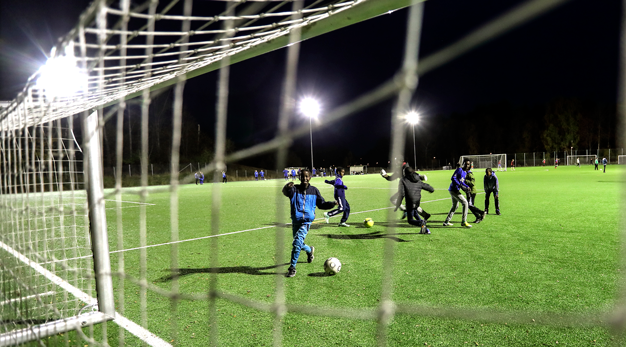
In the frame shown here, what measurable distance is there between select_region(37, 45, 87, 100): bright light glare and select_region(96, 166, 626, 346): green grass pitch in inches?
86.9

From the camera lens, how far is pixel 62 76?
2820 millimetres

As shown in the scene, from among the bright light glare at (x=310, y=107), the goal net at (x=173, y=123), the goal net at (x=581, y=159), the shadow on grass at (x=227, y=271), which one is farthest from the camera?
the goal net at (x=581, y=159)

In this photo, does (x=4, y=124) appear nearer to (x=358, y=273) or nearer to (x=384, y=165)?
(x=358, y=273)

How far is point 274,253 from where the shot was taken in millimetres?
6398

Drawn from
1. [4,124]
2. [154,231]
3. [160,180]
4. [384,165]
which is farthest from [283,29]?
[384,165]

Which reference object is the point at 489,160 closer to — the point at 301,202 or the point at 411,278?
the point at 411,278

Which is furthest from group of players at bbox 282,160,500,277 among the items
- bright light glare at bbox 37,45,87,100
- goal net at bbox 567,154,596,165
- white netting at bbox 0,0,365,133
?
goal net at bbox 567,154,596,165

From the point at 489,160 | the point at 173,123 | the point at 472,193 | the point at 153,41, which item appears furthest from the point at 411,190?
the point at 489,160

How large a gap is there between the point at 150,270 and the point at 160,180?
32.2 metres

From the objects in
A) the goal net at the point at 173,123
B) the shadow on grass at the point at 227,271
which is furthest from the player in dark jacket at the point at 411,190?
the shadow on grass at the point at 227,271

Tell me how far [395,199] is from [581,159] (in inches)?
2399

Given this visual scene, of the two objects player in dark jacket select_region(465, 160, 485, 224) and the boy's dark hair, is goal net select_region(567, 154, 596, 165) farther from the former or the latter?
the boy's dark hair

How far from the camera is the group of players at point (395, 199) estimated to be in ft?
16.6

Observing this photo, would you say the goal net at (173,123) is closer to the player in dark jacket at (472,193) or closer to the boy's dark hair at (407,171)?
the boy's dark hair at (407,171)
